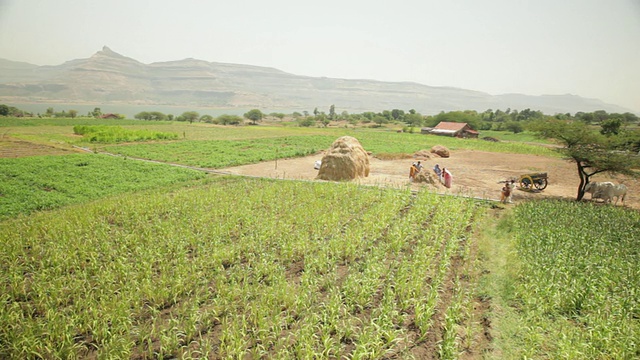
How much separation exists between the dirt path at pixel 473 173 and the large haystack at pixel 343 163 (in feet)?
2.96

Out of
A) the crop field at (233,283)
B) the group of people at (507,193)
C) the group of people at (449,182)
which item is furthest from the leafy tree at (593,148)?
the crop field at (233,283)

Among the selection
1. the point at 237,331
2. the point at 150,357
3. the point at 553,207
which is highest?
the point at 553,207

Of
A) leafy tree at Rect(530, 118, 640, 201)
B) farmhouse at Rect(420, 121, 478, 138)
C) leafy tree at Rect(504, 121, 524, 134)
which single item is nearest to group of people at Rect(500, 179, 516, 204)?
leafy tree at Rect(530, 118, 640, 201)

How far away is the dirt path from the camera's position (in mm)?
19266

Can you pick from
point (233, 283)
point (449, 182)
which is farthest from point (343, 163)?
point (233, 283)

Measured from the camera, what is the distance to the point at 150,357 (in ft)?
18.4

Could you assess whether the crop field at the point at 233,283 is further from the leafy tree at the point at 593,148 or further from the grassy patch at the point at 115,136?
the grassy patch at the point at 115,136

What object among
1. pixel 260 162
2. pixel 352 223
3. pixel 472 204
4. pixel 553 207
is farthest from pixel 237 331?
pixel 260 162

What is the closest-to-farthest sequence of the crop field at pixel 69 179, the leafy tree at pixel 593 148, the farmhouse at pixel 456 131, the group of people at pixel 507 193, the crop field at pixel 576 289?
1. the crop field at pixel 576 289
2. the crop field at pixel 69 179
3. the leafy tree at pixel 593 148
4. the group of people at pixel 507 193
5. the farmhouse at pixel 456 131

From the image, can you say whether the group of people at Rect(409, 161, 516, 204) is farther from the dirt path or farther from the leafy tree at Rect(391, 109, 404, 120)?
the leafy tree at Rect(391, 109, 404, 120)

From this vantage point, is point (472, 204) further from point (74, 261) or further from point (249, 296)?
point (74, 261)

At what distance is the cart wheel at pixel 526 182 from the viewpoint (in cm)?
1990

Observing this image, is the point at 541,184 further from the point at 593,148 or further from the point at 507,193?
the point at 507,193

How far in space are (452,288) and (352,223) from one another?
4.91 meters
